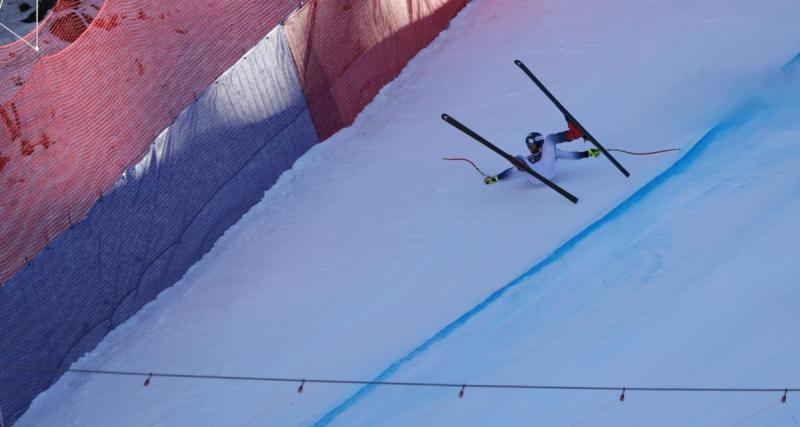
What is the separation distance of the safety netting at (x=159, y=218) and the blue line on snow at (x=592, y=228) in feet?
6.18

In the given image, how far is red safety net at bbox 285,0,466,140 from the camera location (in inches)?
382

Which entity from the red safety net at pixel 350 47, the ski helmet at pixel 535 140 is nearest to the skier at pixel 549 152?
the ski helmet at pixel 535 140

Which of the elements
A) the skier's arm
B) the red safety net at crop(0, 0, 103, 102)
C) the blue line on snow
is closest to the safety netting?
the red safety net at crop(0, 0, 103, 102)

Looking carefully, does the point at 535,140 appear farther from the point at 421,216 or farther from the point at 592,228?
the point at 421,216

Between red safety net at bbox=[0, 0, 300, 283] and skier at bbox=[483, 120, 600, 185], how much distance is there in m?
2.34

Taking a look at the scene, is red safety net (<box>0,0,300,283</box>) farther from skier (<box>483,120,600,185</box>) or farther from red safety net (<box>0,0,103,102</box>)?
skier (<box>483,120,600,185</box>)

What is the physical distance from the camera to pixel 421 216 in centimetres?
893

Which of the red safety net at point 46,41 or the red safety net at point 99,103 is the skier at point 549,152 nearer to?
the red safety net at point 99,103

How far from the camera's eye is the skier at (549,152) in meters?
8.33

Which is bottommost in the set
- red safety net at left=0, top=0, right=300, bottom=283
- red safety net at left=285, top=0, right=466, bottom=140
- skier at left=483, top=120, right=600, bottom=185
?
skier at left=483, top=120, right=600, bottom=185

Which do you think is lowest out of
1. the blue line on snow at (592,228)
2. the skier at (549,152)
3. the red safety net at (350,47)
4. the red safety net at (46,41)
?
the blue line on snow at (592,228)

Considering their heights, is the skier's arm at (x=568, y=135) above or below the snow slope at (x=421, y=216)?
above

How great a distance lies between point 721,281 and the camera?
7.53m

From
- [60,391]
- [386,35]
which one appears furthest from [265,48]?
[60,391]
